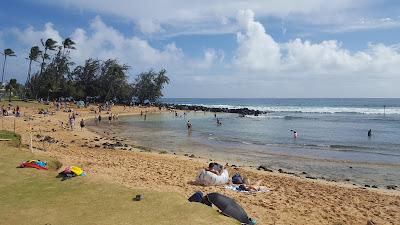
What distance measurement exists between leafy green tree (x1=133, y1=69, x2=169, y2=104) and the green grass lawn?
94689 mm

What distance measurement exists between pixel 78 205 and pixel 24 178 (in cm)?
349

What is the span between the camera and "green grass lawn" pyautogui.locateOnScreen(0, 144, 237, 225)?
9.48m

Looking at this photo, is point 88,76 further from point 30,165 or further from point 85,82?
point 30,165

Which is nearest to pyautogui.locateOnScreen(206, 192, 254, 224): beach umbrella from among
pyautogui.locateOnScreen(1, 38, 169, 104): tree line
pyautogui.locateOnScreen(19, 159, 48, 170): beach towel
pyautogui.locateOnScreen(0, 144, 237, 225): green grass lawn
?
pyautogui.locateOnScreen(0, 144, 237, 225): green grass lawn

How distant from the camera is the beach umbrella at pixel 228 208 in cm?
1069

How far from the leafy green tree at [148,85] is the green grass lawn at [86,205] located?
311 feet

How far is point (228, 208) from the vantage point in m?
10.8

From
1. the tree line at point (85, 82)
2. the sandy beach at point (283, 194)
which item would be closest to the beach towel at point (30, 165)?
the sandy beach at point (283, 194)

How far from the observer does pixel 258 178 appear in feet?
65.6

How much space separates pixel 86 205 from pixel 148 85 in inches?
3845

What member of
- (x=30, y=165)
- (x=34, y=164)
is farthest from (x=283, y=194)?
(x=30, y=165)

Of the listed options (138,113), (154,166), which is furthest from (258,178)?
(138,113)

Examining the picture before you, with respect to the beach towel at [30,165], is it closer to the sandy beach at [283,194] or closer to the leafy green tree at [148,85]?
the sandy beach at [283,194]

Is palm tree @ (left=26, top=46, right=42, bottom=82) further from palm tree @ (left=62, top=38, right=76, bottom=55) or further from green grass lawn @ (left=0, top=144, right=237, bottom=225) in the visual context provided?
green grass lawn @ (left=0, top=144, right=237, bottom=225)
